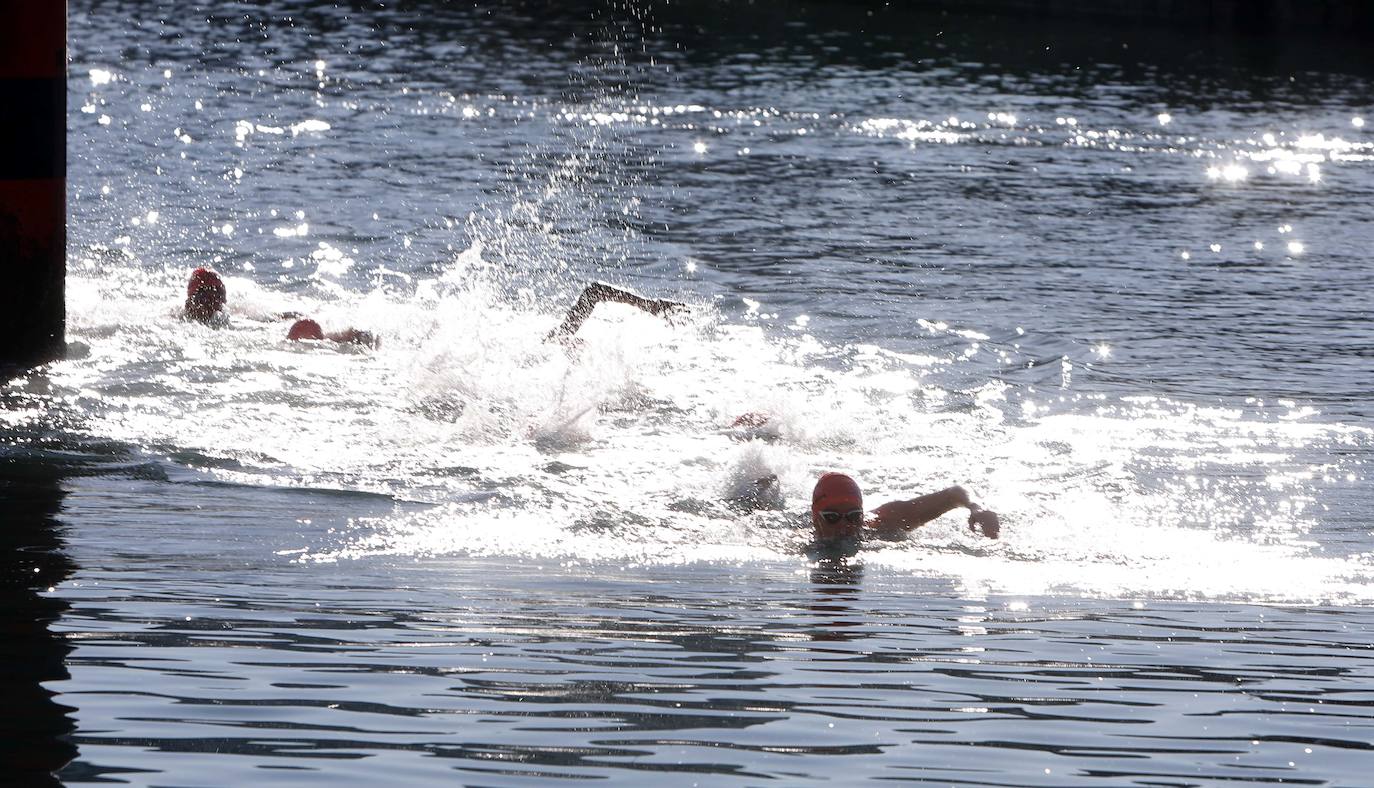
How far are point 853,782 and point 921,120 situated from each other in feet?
96.9

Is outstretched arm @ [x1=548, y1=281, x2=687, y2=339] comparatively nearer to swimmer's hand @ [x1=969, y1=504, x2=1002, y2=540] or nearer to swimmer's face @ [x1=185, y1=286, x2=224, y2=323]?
swimmer's face @ [x1=185, y1=286, x2=224, y2=323]

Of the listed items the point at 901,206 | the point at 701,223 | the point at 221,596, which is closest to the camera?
the point at 221,596

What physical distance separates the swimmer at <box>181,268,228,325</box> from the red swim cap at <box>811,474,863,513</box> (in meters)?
6.79

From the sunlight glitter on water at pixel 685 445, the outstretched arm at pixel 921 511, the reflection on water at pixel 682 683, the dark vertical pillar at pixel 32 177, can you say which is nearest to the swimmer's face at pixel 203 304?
the sunlight glitter on water at pixel 685 445

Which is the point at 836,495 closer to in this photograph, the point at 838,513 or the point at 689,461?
the point at 838,513

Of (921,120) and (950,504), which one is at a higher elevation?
(921,120)

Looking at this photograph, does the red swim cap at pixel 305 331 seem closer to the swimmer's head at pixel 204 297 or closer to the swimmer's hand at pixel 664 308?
the swimmer's head at pixel 204 297

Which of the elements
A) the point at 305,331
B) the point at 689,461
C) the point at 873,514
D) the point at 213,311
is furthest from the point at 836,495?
the point at 213,311

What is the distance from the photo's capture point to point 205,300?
47.3 ft

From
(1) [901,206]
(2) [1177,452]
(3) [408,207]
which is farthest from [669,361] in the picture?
(1) [901,206]

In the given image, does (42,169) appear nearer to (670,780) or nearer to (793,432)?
(793,432)

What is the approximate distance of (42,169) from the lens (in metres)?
11.3

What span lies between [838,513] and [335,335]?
19.9 ft

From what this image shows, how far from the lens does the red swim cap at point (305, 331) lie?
13.8 m
